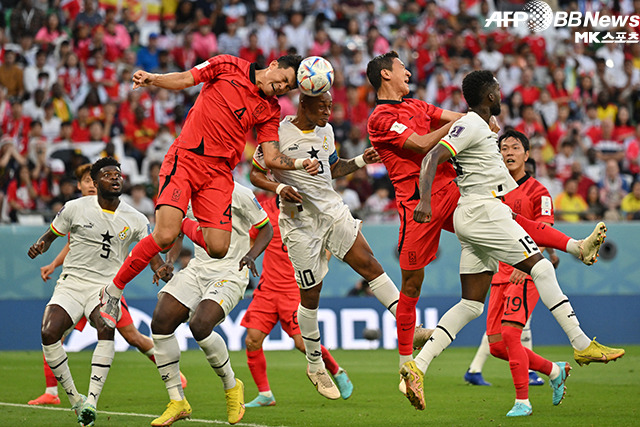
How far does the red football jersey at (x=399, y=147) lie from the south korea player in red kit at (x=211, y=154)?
818mm

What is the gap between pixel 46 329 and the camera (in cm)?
904

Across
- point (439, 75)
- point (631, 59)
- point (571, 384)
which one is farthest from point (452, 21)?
point (571, 384)

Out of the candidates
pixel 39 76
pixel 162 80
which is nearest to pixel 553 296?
pixel 162 80

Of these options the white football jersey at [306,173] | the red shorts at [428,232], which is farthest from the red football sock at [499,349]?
the white football jersey at [306,173]

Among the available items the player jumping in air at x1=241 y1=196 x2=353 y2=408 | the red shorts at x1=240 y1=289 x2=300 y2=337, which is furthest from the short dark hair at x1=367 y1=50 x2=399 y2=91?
the red shorts at x1=240 y1=289 x2=300 y2=337

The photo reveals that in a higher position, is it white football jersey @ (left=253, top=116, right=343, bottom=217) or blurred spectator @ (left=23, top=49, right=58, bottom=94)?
blurred spectator @ (left=23, top=49, right=58, bottom=94)

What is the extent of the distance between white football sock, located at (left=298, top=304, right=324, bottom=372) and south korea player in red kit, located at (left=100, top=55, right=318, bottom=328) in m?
1.54

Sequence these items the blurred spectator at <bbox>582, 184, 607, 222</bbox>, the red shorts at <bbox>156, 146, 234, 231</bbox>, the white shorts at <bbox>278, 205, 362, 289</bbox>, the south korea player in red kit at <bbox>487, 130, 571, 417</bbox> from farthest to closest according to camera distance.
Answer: the blurred spectator at <bbox>582, 184, 607, 222</bbox>, the white shorts at <bbox>278, 205, 362, 289</bbox>, the south korea player in red kit at <bbox>487, 130, 571, 417</bbox>, the red shorts at <bbox>156, 146, 234, 231</bbox>

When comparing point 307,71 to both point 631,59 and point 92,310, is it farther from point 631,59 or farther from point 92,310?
point 631,59

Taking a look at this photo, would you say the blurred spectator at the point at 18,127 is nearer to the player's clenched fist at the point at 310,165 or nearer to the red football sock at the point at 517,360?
the player's clenched fist at the point at 310,165

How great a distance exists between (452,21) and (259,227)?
15.3m

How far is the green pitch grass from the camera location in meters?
8.61

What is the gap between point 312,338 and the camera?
9422mm

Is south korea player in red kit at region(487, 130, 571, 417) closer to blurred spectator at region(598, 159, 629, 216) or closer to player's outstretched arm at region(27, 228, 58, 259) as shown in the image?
player's outstretched arm at region(27, 228, 58, 259)
